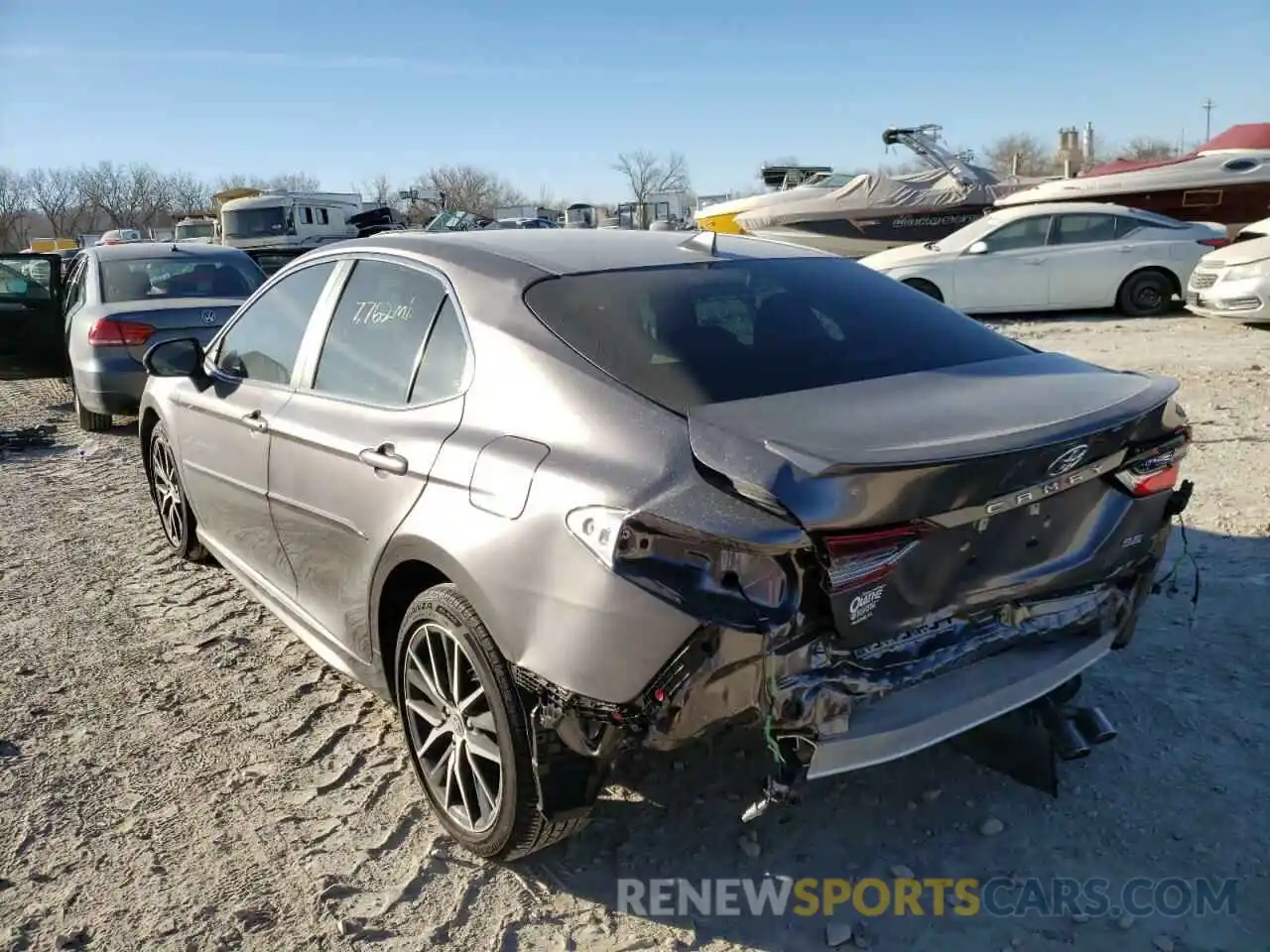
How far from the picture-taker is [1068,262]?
12.8 meters

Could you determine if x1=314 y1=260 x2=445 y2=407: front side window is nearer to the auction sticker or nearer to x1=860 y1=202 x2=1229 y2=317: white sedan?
the auction sticker

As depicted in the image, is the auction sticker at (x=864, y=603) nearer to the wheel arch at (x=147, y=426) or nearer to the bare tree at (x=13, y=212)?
the wheel arch at (x=147, y=426)

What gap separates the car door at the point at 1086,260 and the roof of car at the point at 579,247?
34.2ft

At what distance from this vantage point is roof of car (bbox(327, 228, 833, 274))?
123 inches

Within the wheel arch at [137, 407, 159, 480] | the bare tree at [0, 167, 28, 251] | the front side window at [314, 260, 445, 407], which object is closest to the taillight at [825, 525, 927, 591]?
the front side window at [314, 260, 445, 407]

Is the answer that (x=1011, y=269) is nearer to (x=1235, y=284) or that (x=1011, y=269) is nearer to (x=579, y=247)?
(x=1235, y=284)

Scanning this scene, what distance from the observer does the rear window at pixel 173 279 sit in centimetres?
853

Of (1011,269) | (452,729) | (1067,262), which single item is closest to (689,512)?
(452,729)

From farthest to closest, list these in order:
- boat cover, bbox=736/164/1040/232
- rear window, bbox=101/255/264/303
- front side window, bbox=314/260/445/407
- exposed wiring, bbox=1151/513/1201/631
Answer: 1. boat cover, bbox=736/164/1040/232
2. rear window, bbox=101/255/264/303
3. exposed wiring, bbox=1151/513/1201/631
4. front side window, bbox=314/260/445/407

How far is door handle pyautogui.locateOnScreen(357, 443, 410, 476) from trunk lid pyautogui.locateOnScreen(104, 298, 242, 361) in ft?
18.3

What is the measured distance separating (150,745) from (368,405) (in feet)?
4.74

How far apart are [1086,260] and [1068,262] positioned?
0.23 meters

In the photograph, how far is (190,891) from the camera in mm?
2645

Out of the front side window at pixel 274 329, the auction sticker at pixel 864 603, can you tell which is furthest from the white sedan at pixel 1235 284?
the auction sticker at pixel 864 603
